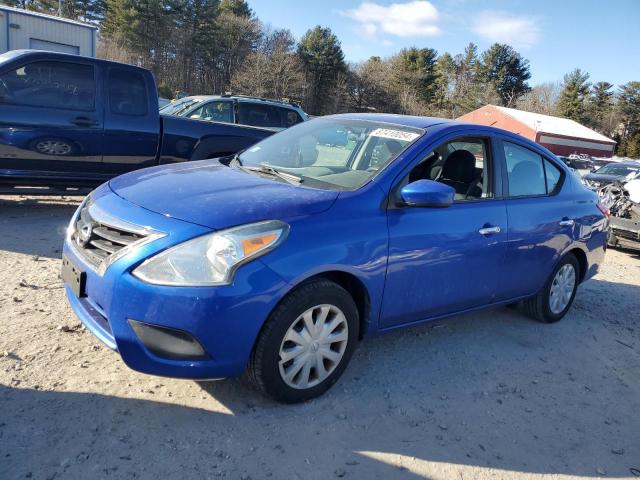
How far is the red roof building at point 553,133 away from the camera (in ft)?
160

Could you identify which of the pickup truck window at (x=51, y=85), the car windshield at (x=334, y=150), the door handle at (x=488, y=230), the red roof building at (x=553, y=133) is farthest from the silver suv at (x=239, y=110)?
the red roof building at (x=553, y=133)

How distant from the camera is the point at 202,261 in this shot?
2.64m

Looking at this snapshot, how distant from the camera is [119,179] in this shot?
11.8 feet

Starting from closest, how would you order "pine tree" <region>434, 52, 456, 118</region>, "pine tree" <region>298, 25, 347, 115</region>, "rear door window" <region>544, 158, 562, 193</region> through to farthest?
"rear door window" <region>544, 158, 562, 193</region> < "pine tree" <region>298, 25, 347, 115</region> < "pine tree" <region>434, 52, 456, 118</region>

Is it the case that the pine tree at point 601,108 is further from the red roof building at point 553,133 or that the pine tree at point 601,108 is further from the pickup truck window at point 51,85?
the pickup truck window at point 51,85

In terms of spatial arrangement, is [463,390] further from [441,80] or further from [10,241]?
[441,80]

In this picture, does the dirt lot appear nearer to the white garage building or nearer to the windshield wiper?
the windshield wiper

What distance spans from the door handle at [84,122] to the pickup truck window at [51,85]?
131 mm

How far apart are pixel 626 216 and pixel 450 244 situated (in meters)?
7.33

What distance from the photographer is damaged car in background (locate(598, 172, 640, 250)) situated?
898 centimetres

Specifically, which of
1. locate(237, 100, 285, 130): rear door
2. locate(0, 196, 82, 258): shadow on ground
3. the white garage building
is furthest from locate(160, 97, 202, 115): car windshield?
the white garage building

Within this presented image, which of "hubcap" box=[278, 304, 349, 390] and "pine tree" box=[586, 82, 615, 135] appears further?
"pine tree" box=[586, 82, 615, 135]

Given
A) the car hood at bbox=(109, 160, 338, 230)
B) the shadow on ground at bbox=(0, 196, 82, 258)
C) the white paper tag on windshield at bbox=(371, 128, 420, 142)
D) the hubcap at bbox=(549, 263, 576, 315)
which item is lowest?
the shadow on ground at bbox=(0, 196, 82, 258)

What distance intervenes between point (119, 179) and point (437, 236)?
217 cm
